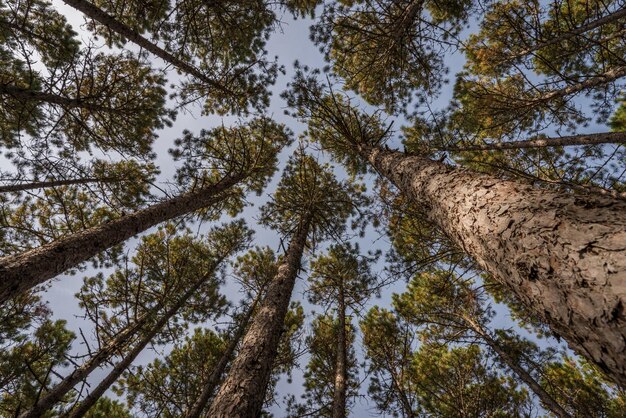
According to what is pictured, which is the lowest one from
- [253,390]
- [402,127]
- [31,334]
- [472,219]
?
[253,390]

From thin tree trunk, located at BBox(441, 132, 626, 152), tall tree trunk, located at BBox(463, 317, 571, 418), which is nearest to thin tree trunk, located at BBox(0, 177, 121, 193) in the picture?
thin tree trunk, located at BBox(441, 132, 626, 152)

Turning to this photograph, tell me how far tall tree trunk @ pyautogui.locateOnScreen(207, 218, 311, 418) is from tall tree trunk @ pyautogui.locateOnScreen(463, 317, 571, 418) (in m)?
5.19

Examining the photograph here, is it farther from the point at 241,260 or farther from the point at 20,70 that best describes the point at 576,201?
the point at 241,260

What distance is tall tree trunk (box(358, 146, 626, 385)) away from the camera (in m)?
0.92

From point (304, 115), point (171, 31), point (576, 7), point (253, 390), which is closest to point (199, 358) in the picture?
point (253, 390)

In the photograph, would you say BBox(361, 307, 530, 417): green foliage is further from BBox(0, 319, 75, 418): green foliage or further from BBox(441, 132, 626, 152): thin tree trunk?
BBox(0, 319, 75, 418): green foliage

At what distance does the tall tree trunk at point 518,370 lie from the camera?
5711mm

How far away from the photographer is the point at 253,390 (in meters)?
3.22

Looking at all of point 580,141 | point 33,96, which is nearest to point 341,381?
point 580,141

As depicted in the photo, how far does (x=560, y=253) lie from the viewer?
1.14 m

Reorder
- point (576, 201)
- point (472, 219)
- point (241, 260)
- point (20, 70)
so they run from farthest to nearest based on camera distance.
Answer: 1. point (241, 260)
2. point (20, 70)
3. point (472, 219)
4. point (576, 201)

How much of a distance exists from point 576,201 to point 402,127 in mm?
7449

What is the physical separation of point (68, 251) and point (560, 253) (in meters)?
4.67

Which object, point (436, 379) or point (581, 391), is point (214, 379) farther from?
point (581, 391)
